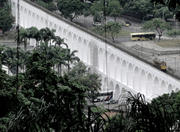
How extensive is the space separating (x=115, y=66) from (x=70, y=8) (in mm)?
14172

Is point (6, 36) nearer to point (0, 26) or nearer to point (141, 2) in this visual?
point (0, 26)

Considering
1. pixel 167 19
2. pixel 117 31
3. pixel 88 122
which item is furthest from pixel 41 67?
pixel 167 19

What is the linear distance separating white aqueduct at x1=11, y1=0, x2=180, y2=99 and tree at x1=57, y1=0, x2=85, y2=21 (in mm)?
3559

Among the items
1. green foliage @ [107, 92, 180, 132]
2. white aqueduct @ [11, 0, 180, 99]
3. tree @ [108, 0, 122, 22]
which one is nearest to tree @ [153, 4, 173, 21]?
tree @ [108, 0, 122, 22]

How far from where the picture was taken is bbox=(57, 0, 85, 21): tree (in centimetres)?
4697

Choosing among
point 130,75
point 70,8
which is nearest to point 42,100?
point 130,75

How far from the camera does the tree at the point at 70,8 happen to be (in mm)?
46969

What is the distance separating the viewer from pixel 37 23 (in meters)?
45.4

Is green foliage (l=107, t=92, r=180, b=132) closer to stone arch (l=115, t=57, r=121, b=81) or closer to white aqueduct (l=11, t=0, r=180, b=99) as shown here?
white aqueduct (l=11, t=0, r=180, b=99)

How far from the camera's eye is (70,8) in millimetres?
47125

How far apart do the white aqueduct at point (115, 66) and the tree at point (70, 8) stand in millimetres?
3559

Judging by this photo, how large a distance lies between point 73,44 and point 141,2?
32.7 feet

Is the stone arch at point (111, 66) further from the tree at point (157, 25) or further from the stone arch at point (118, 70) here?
the tree at point (157, 25)

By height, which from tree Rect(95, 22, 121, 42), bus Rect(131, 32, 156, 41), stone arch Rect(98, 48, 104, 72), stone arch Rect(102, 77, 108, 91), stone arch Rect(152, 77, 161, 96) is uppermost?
tree Rect(95, 22, 121, 42)
